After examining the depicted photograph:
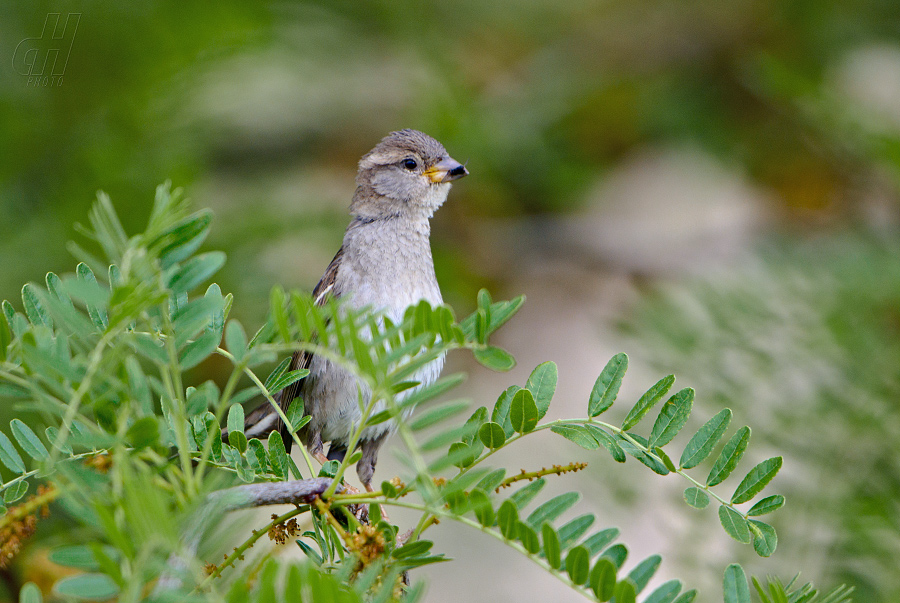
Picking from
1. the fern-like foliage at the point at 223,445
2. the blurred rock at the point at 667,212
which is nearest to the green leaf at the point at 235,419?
the fern-like foliage at the point at 223,445

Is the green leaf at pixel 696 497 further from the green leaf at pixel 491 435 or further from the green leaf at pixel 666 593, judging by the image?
the green leaf at pixel 491 435

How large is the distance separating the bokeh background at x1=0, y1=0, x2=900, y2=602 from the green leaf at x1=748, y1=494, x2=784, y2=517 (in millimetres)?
1712

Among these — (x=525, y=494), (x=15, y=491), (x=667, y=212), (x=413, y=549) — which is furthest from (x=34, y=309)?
(x=667, y=212)

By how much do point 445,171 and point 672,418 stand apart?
1635 millimetres

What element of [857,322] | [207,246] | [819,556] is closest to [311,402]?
[207,246]

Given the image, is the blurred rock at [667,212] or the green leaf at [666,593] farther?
the blurred rock at [667,212]

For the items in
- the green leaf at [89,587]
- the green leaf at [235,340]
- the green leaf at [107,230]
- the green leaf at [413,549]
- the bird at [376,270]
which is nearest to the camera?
the green leaf at [89,587]

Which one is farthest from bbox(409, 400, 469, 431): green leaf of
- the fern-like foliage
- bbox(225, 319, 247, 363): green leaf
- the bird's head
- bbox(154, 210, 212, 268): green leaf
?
the bird's head

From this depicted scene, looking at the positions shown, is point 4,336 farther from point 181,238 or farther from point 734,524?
point 734,524

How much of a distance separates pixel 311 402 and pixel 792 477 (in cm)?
207

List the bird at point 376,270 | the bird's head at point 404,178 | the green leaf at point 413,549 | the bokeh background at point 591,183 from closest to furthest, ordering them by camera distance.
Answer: the green leaf at point 413,549 → the bird at point 376,270 → the bird's head at point 404,178 → the bokeh background at point 591,183

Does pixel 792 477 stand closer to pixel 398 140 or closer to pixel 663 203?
pixel 398 140

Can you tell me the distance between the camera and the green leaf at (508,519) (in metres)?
0.98

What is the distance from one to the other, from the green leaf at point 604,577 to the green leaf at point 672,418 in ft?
0.92
